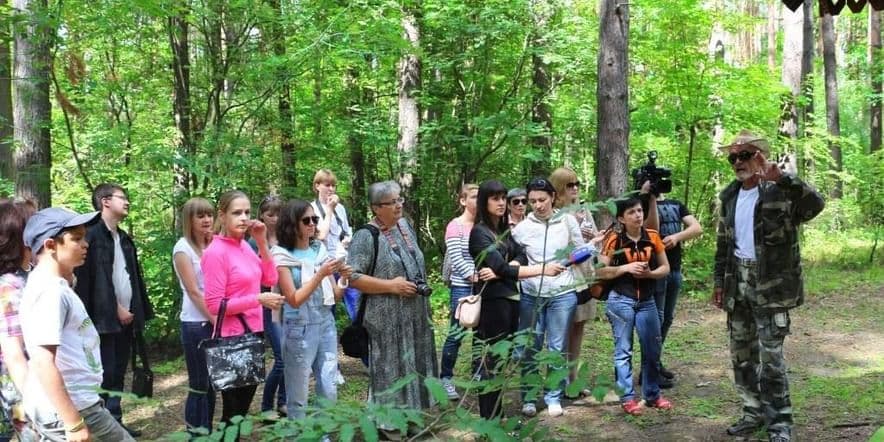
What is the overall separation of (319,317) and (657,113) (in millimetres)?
8185

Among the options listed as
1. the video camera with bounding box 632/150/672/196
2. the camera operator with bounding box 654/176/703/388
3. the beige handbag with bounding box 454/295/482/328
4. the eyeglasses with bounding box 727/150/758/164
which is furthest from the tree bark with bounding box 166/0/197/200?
the eyeglasses with bounding box 727/150/758/164

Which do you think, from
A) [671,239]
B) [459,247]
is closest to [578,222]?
[671,239]

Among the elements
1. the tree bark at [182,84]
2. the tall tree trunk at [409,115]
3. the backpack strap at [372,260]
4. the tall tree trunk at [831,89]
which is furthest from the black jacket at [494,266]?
the tall tree trunk at [831,89]

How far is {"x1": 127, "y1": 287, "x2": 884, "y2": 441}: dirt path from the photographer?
5094 millimetres

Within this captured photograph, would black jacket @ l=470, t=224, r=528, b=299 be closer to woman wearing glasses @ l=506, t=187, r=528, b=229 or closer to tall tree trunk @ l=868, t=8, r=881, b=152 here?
woman wearing glasses @ l=506, t=187, r=528, b=229

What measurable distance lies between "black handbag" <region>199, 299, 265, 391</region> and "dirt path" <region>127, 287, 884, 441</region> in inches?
15.4

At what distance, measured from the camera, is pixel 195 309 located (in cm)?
454

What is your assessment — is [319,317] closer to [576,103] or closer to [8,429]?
[8,429]

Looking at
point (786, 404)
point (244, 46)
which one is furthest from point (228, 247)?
point (244, 46)

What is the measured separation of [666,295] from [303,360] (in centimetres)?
325

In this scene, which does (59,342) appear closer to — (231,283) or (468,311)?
(231,283)

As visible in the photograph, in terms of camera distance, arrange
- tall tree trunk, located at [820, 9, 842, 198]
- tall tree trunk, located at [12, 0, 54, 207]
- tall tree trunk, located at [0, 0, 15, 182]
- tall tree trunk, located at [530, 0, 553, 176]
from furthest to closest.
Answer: tall tree trunk, located at [820, 9, 842, 198] → tall tree trunk, located at [530, 0, 553, 176] → tall tree trunk, located at [0, 0, 15, 182] → tall tree trunk, located at [12, 0, 54, 207]

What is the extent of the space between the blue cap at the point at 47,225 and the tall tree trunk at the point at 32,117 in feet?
14.9

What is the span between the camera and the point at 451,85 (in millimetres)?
11977
